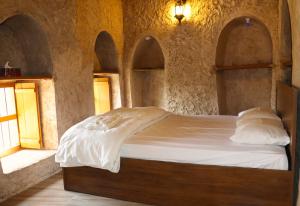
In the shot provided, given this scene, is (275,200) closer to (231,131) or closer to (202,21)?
(231,131)

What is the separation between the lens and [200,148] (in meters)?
2.33

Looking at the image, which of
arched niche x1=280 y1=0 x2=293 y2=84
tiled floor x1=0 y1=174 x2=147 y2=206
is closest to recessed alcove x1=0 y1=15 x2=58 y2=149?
tiled floor x1=0 y1=174 x2=147 y2=206

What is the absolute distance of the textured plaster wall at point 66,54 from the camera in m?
3.12

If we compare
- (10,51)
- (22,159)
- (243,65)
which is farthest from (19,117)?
(243,65)

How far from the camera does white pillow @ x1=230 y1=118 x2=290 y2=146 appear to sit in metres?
2.22

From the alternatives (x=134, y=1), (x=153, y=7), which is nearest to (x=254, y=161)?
(x=153, y=7)

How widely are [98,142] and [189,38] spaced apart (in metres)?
2.82

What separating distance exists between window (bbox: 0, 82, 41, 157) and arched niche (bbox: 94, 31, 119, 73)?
5.34ft

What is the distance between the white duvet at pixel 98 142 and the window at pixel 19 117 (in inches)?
37.1

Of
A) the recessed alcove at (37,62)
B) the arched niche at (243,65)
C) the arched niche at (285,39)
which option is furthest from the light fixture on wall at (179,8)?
the recessed alcove at (37,62)

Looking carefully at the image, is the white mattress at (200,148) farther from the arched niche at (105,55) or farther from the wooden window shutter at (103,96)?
the arched niche at (105,55)

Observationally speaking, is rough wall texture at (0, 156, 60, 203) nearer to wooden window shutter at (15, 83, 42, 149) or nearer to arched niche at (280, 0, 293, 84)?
wooden window shutter at (15, 83, 42, 149)

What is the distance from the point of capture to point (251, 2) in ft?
13.3

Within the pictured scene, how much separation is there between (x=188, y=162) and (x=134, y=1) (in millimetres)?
3650
